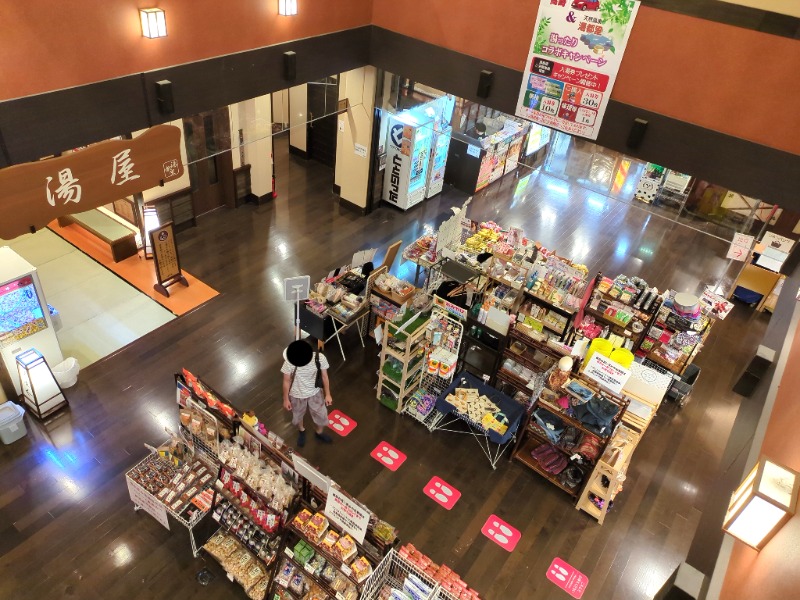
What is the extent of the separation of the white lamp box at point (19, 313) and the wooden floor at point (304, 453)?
36.4 inches

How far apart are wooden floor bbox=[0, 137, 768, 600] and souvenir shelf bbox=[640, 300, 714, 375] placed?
2.45 feet

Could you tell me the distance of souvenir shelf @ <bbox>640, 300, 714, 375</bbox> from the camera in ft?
28.3

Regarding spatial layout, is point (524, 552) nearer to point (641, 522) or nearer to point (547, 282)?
point (641, 522)

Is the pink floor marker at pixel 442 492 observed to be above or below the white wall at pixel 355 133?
below

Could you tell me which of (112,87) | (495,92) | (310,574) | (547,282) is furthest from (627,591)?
(112,87)

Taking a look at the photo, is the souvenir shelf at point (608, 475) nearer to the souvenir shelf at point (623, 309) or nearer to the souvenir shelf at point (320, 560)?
the souvenir shelf at point (623, 309)

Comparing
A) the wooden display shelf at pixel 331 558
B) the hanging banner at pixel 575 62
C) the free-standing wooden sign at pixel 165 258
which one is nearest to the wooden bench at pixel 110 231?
the free-standing wooden sign at pixel 165 258

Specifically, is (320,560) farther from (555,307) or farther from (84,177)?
(555,307)

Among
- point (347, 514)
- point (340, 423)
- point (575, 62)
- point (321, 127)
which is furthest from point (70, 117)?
point (321, 127)

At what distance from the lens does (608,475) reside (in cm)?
662

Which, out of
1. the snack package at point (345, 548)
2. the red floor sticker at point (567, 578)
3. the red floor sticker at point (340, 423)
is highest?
the snack package at point (345, 548)

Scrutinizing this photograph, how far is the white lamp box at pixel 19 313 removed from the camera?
658 centimetres

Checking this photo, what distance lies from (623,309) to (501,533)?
387 centimetres

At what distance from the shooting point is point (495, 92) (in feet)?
28.4
